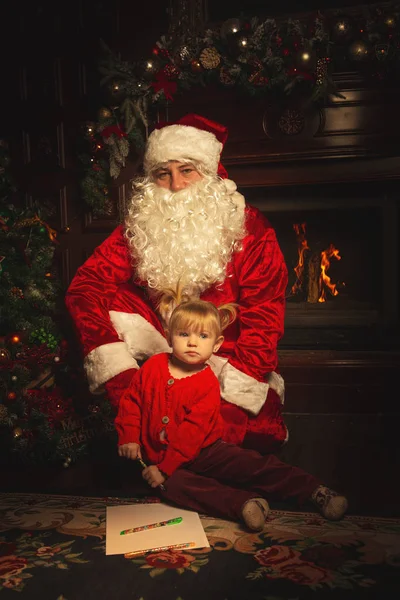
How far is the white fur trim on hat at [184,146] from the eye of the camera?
2.45m

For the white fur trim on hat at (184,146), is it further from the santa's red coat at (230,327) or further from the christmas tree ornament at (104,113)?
the christmas tree ornament at (104,113)

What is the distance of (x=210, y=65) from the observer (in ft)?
9.57

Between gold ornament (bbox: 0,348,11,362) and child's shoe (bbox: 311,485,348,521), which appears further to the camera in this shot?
gold ornament (bbox: 0,348,11,362)

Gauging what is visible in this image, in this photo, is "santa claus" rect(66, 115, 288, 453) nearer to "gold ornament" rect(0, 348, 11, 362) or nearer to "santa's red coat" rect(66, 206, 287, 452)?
"santa's red coat" rect(66, 206, 287, 452)

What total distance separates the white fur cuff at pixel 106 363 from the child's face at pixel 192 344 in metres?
0.36

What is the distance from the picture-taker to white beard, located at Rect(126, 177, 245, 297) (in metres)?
2.36

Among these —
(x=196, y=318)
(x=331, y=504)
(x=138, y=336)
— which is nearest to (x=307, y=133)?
(x=138, y=336)

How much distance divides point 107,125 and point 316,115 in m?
1.10

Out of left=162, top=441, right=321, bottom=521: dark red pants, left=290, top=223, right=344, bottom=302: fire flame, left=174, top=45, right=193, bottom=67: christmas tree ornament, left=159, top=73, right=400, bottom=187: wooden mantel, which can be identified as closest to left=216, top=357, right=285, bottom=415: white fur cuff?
left=162, top=441, right=321, bottom=521: dark red pants

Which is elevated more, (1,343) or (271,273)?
(271,273)

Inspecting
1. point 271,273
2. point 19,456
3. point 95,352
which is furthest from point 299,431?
point 19,456

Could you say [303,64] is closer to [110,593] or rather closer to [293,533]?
[293,533]

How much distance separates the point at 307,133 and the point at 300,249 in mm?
743

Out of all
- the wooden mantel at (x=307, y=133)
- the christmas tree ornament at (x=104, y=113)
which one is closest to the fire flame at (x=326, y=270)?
the wooden mantel at (x=307, y=133)
